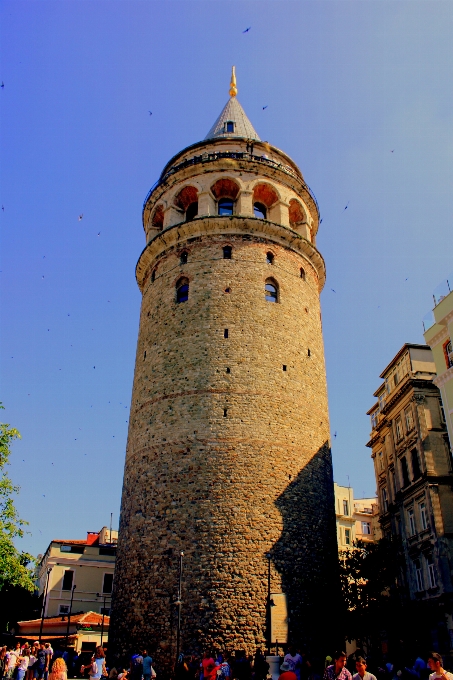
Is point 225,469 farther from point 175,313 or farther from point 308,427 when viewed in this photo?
point 175,313

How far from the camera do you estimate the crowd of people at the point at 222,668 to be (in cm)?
999

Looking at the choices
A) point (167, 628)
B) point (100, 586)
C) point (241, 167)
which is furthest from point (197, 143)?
point (100, 586)

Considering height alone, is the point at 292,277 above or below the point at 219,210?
below

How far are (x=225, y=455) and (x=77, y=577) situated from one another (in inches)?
782

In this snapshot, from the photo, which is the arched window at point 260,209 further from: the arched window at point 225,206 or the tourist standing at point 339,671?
the tourist standing at point 339,671

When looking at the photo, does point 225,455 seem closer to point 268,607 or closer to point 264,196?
point 268,607

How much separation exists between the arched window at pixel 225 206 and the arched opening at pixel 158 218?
2.69 metres

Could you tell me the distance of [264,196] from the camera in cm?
2431

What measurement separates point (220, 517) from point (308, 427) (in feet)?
15.3

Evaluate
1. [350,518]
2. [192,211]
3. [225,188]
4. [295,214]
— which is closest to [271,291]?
[295,214]

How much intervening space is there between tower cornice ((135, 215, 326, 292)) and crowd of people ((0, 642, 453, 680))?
1405cm

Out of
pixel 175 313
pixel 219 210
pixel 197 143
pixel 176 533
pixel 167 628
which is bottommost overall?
pixel 167 628

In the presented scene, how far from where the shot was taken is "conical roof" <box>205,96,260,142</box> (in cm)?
2680

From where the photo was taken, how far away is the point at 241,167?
78.0ft
